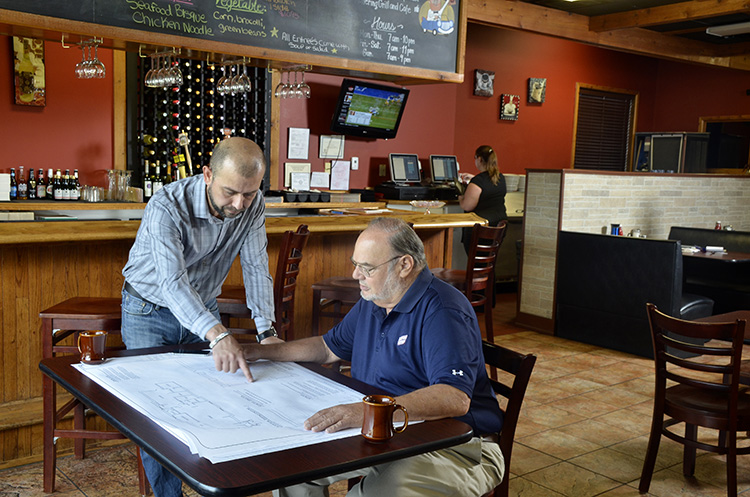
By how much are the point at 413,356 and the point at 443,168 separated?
6.60 metres

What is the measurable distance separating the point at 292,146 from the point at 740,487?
537cm

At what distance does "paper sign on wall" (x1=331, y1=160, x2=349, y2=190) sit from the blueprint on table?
588 centimetres

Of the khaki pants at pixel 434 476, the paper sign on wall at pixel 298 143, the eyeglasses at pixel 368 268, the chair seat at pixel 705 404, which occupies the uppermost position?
the paper sign on wall at pixel 298 143

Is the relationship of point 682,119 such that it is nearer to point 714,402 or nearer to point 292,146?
point 292,146

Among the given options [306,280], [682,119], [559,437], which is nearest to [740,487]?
[559,437]

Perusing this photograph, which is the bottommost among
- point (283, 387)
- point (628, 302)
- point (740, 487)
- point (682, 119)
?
point (740, 487)

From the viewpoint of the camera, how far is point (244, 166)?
8.05ft

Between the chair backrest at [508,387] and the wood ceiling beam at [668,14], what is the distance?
6392 mm

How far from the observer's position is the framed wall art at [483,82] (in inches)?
360

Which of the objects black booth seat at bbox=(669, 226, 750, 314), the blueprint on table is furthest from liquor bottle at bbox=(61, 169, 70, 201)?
black booth seat at bbox=(669, 226, 750, 314)

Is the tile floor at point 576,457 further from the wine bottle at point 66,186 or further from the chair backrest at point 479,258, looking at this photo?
the wine bottle at point 66,186

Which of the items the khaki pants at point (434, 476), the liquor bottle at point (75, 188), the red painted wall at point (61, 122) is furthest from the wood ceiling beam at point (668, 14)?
the khaki pants at point (434, 476)

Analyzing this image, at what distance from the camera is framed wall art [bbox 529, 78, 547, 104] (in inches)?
386

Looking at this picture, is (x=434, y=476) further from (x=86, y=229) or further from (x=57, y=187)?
(x=57, y=187)
